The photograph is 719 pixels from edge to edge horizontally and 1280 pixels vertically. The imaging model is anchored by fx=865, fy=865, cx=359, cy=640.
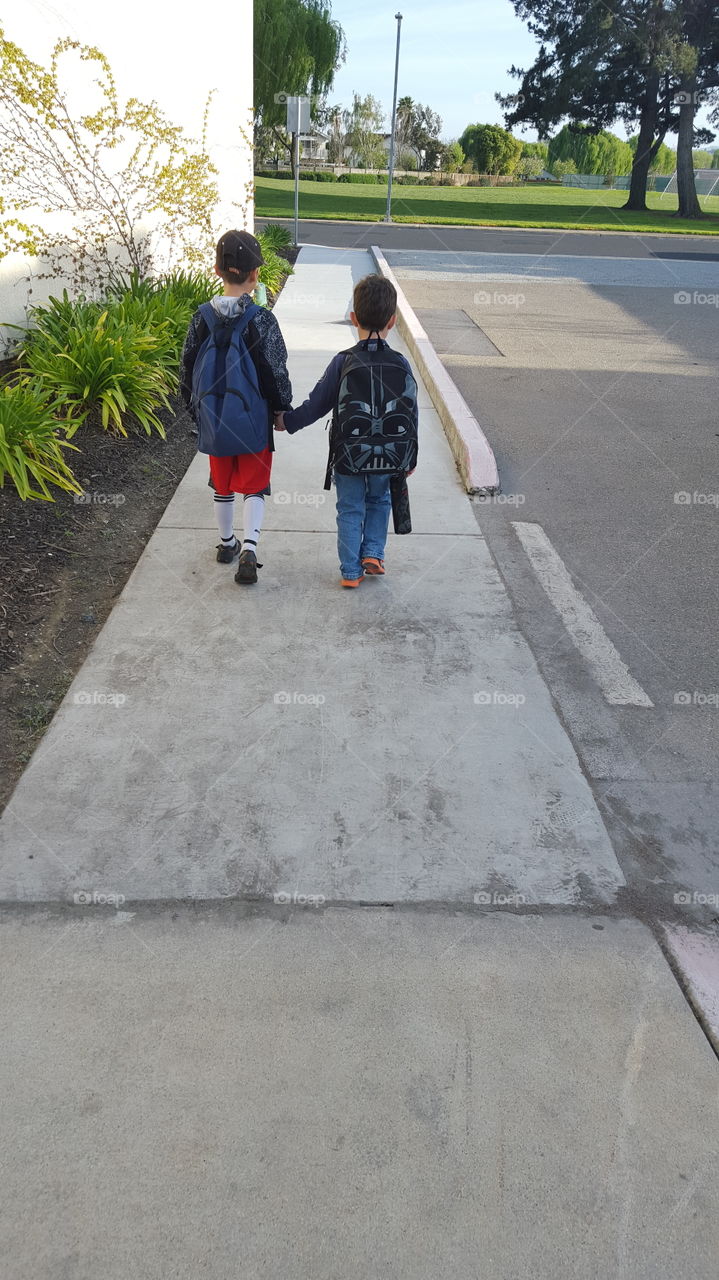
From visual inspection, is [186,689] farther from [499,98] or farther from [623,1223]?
[499,98]

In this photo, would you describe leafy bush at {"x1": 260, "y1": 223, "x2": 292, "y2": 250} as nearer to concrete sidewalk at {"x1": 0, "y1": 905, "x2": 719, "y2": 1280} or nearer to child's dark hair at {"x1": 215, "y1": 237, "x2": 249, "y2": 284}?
child's dark hair at {"x1": 215, "y1": 237, "x2": 249, "y2": 284}

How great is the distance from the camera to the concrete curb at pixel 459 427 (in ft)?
19.7

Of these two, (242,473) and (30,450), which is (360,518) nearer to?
(242,473)

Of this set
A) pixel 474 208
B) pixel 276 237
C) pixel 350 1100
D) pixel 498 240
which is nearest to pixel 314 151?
pixel 474 208

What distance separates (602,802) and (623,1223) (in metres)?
1.44

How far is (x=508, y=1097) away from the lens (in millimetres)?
1985

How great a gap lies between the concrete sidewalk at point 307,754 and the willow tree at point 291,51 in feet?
127

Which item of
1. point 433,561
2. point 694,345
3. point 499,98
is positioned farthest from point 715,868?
point 499,98

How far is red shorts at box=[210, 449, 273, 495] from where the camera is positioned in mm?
4363

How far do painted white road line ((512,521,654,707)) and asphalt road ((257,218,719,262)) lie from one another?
1964cm

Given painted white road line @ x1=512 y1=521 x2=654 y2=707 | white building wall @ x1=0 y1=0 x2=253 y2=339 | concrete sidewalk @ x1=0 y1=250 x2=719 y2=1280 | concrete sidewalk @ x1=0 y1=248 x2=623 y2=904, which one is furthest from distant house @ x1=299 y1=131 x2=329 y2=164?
concrete sidewalk @ x1=0 y1=250 x2=719 y2=1280

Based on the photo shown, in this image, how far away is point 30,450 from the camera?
513 centimetres

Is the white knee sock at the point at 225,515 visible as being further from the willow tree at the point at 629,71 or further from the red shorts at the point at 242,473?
the willow tree at the point at 629,71

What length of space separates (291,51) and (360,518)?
41834 millimetres
